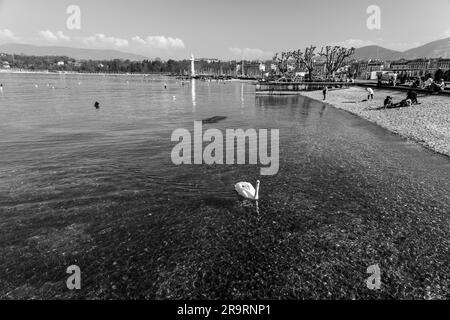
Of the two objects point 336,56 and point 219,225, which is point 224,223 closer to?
point 219,225

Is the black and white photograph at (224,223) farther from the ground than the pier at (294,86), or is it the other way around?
the pier at (294,86)

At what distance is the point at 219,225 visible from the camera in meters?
10.0

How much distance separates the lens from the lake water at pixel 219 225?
736 cm

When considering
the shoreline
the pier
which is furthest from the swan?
the pier

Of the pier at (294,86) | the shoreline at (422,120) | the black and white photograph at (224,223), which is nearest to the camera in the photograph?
the black and white photograph at (224,223)

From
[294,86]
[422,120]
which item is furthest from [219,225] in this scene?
[294,86]

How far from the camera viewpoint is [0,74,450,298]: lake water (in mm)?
7363

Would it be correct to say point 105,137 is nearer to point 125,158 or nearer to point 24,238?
point 125,158

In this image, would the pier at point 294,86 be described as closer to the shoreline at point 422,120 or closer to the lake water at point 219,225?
the shoreline at point 422,120

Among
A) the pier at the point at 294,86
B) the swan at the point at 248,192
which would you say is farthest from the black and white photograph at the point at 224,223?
the pier at the point at 294,86

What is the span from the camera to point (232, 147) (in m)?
20.9

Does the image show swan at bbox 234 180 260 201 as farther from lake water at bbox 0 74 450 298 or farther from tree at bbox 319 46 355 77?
tree at bbox 319 46 355 77

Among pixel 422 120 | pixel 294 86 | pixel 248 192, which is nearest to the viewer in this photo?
pixel 248 192
